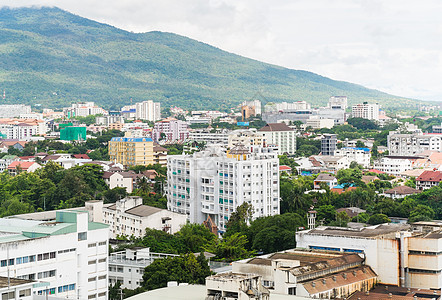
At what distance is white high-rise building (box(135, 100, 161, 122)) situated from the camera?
132 metres

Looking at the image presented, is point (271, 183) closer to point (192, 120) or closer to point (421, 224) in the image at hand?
point (421, 224)

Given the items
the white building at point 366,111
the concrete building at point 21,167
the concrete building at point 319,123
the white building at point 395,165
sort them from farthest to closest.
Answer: the white building at point 366,111, the concrete building at point 319,123, the white building at point 395,165, the concrete building at point 21,167

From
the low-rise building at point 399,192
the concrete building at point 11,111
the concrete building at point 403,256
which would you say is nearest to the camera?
the concrete building at point 403,256

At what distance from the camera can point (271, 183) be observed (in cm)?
3741

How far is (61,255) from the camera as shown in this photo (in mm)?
19438

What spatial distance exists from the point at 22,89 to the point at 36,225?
15477cm

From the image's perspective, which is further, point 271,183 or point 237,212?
point 271,183

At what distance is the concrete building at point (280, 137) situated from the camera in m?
77.6

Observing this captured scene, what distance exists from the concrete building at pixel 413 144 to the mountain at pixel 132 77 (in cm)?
8157

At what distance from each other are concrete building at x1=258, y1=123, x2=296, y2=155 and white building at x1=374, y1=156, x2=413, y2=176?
1456cm

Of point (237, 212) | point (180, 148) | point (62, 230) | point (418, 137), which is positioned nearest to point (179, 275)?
point (62, 230)

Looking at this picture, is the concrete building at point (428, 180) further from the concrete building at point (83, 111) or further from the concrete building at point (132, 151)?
the concrete building at point (83, 111)

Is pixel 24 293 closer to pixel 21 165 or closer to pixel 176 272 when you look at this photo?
pixel 176 272

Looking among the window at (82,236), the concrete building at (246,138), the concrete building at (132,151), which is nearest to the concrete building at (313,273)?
the window at (82,236)
